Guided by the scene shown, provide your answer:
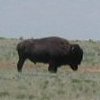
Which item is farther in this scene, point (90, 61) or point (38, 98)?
point (90, 61)

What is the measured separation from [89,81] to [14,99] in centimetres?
501

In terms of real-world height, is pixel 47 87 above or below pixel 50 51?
above

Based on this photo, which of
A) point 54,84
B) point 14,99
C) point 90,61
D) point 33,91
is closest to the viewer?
point 14,99

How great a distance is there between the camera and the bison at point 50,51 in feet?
87.6

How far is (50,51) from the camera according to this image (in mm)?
26766

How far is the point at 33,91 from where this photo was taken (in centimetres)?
1838

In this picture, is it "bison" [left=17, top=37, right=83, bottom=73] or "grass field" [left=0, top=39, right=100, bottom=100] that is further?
"bison" [left=17, top=37, right=83, bottom=73]

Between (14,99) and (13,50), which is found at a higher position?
(14,99)

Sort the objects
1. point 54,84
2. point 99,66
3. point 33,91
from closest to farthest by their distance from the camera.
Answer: point 33,91, point 54,84, point 99,66

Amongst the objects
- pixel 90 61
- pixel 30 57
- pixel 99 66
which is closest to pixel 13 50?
pixel 90 61

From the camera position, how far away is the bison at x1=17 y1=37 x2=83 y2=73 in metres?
26.7

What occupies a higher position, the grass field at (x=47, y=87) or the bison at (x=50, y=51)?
the grass field at (x=47, y=87)

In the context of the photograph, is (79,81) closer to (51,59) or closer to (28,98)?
(28,98)

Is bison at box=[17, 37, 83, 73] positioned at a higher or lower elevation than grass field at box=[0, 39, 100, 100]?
lower
